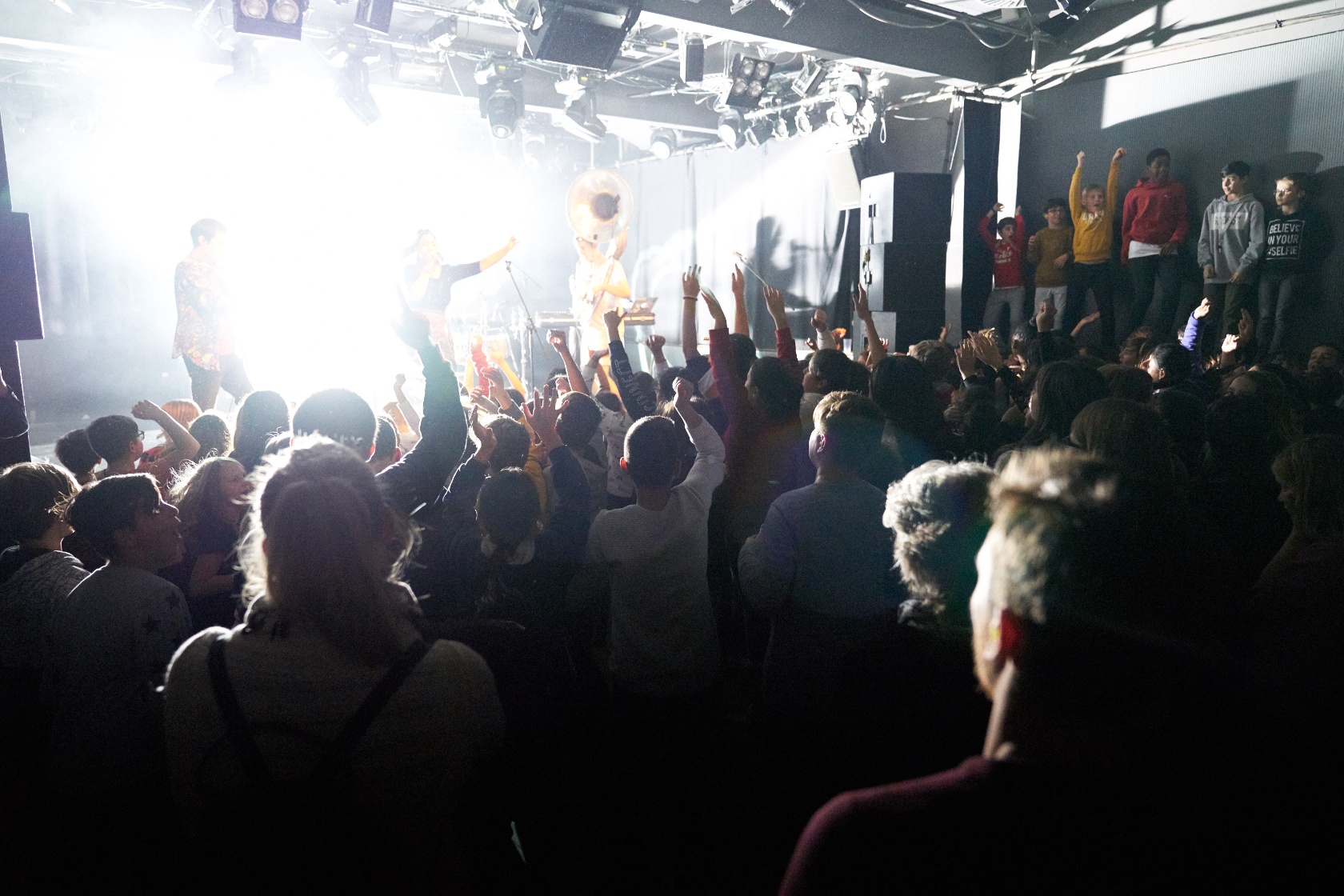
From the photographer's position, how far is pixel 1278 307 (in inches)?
229

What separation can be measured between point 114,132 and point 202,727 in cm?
1051

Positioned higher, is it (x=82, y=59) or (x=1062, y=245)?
(x=82, y=59)

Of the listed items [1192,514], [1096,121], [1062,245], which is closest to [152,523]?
[1192,514]

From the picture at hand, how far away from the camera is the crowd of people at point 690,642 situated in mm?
670

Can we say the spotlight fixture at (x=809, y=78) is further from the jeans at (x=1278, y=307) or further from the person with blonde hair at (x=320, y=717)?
the person with blonde hair at (x=320, y=717)

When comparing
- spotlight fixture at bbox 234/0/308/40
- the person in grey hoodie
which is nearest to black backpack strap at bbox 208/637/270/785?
spotlight fixture at bbox 234/0/308/40

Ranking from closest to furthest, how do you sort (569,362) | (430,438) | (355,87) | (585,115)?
(430,438) < (569,362) < (355,87) < (585,115)

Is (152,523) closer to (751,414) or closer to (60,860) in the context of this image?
(60,860)

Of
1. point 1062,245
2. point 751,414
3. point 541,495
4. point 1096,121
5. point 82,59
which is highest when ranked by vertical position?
point 82,59

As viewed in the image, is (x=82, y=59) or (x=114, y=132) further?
(x=114, y=132)

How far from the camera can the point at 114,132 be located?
30.2 feet

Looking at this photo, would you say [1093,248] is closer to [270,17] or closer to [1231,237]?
[1231,237]

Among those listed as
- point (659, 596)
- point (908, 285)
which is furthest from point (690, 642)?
point (908, 285)

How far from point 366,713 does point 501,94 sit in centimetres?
774
